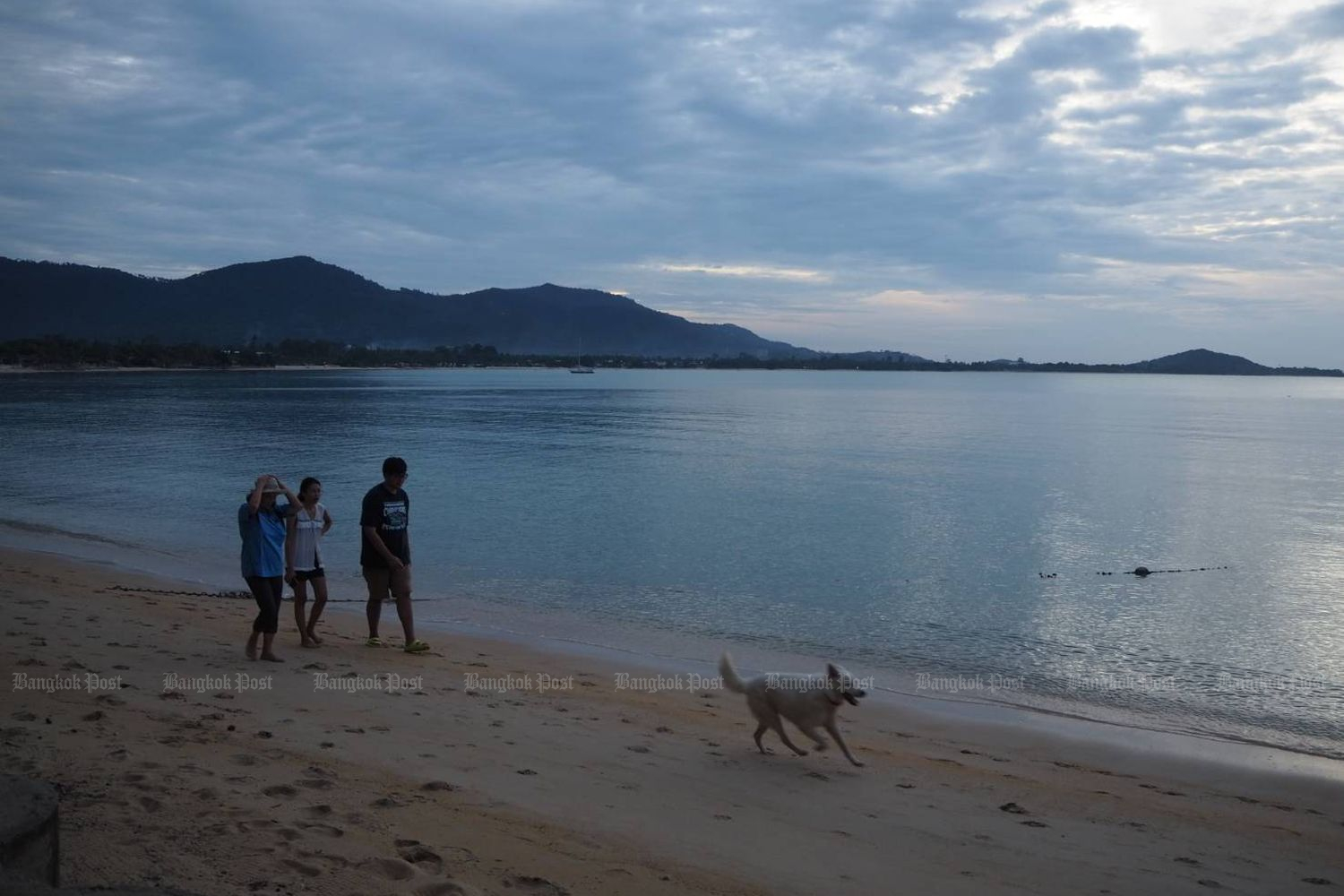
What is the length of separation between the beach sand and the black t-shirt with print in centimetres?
107

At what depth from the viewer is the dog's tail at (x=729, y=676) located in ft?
23.0

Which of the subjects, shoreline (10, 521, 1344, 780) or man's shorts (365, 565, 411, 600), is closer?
shoreline (10, 521, 1344, 780)

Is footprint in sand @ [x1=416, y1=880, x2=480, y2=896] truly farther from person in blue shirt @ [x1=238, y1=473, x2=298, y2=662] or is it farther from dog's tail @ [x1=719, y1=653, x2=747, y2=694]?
person in blue shirt @ [x1=238, y1=473, x2=298, y2=662]

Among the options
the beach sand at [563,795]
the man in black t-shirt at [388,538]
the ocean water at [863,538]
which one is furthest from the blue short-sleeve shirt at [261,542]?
the ocean water at [863,538]

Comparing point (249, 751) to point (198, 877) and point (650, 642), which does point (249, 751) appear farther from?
point (650, 642)

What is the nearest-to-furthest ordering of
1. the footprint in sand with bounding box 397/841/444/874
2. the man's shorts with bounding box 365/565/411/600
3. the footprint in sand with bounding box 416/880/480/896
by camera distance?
the footprint in sand with bounding box 416/880/480/896 → the footprint in sand with bounding box 397/841/444/874 → the man's shorts with bounding box 365/565/411/600

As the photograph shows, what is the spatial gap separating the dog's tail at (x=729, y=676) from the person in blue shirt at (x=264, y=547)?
14.4 ft

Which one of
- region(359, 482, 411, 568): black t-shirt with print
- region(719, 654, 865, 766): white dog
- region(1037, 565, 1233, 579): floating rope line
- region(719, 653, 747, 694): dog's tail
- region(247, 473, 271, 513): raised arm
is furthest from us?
region(1037, 565, 1233, 579): floating rope line

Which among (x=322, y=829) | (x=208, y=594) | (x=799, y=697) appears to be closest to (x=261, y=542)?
(x=322, y=829)

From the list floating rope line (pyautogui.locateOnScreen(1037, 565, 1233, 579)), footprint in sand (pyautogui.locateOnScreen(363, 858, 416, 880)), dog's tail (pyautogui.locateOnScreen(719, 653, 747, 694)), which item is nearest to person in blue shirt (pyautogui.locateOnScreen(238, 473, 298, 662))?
dog's tail (pyautogui.locateOnScreen(719, 653, 747, 694))

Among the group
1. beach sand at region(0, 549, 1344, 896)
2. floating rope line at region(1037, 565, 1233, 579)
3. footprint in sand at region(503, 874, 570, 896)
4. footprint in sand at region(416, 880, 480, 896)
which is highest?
footprint in sand at region(416, 880, 480, 896)

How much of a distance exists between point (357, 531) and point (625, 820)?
16977 millimetres

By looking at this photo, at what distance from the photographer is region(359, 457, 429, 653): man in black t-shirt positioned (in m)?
9.55

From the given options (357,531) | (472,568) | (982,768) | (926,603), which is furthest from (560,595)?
(982,768)
